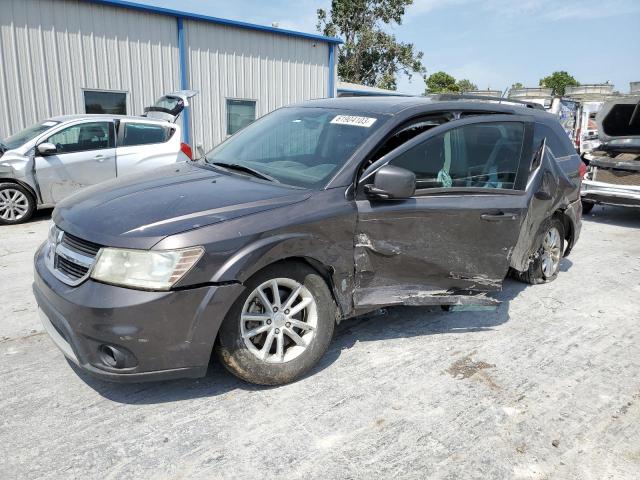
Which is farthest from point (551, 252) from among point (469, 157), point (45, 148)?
point (45, 148)

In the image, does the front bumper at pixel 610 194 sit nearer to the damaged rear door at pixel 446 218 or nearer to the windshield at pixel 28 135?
the damaged rear door at pixel 446 218

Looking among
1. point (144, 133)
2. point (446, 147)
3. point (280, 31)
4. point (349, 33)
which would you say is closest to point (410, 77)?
point (349, 33)

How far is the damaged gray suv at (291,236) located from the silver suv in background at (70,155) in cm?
471

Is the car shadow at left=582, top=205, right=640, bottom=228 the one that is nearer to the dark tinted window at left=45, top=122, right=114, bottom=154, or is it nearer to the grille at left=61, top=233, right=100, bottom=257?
the dark tinted window at left=45, top=122, right=114, bottom=154

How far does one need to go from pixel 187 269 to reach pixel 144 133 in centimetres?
667

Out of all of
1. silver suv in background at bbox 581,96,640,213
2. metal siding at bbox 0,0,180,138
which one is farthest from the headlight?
metal siding at bbox 0,0,180,138

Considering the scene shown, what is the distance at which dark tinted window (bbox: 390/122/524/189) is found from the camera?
11.6ft

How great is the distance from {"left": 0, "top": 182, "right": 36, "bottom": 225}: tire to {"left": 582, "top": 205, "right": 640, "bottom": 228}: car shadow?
29.7 ft

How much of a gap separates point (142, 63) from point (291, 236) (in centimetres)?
1115

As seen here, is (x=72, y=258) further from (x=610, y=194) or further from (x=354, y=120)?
(x=610, y=194)

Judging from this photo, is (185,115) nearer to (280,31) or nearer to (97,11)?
(97,11)

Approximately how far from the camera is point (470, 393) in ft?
10.1

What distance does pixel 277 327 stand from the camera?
2.99 m

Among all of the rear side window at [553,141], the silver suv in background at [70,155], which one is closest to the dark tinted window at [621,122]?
the rear side window at [553,141]
